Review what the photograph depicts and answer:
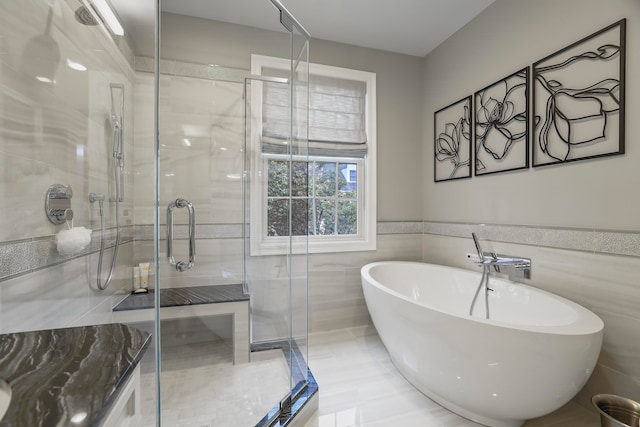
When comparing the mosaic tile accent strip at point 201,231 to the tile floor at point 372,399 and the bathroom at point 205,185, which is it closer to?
the bathroom at point 205,185

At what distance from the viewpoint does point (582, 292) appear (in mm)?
1675

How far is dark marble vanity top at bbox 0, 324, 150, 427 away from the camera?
0.48m

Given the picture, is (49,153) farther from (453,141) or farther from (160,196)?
(453,141)

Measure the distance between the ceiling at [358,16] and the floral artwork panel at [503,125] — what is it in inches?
27.7

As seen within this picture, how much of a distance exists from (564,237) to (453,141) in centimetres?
121

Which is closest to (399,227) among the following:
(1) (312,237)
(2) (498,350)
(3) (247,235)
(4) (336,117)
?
(1) (312,237)

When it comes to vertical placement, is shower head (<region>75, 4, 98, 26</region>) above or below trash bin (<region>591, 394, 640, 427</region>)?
above

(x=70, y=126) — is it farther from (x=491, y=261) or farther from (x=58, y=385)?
(x=491, y=261)

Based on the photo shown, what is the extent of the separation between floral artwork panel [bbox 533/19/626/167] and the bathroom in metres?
0.05

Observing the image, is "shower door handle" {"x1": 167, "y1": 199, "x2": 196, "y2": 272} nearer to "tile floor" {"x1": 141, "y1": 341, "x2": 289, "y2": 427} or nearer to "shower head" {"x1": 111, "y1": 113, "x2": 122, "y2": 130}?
"tile floor" {"x1": 141, "y1": 341, "x2": 289, "y2": 427}

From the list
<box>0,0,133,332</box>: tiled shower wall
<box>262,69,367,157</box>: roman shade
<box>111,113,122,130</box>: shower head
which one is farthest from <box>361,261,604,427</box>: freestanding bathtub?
<box>111,113,122,130</box>: shower head

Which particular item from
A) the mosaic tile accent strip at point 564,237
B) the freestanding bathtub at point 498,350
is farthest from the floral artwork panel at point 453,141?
the freestanding bathtub at point 498,350

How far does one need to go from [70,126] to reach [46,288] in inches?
28.8

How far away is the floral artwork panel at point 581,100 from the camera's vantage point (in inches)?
60.6
